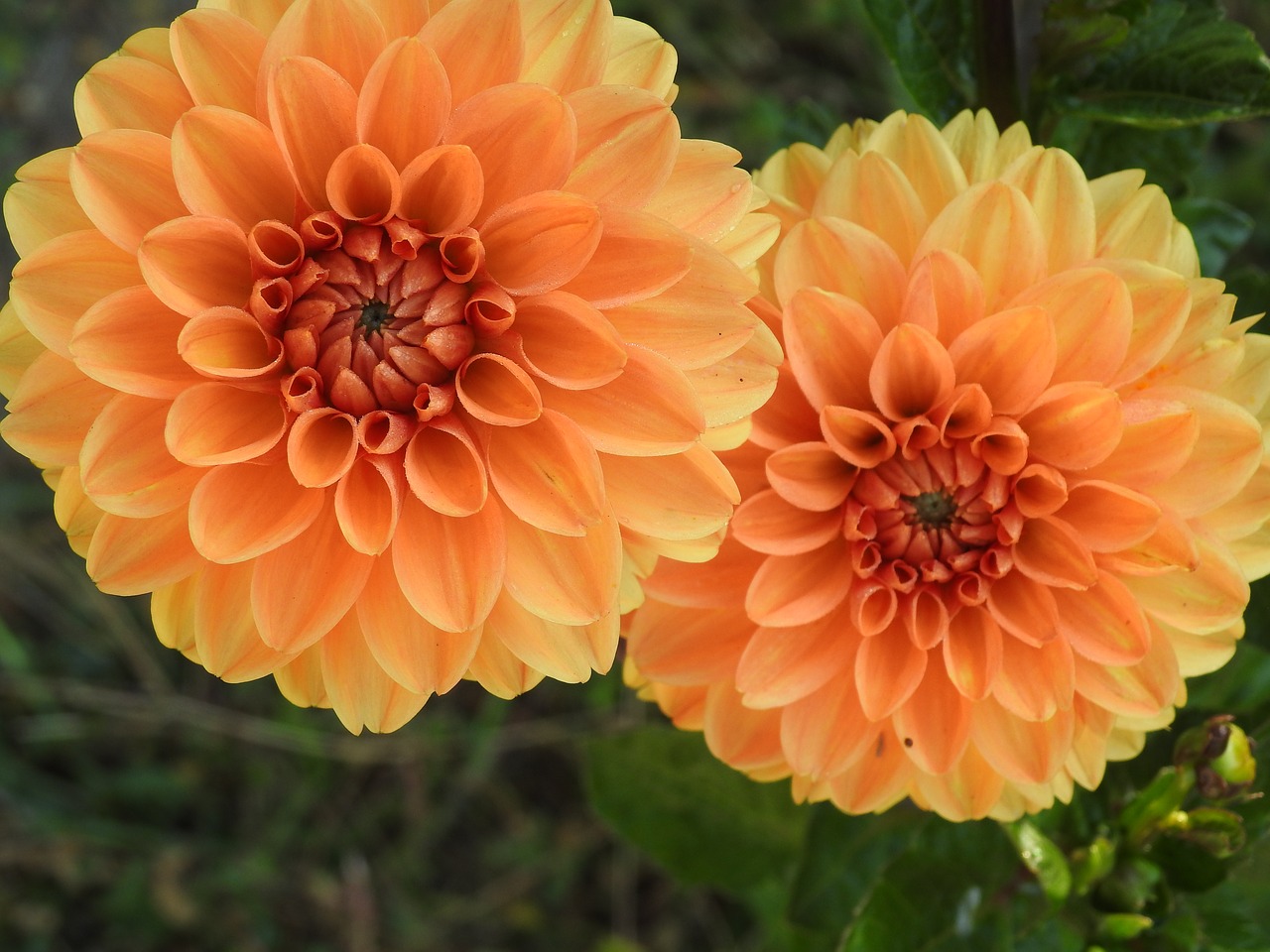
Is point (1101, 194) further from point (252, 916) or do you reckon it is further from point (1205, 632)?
point (252, 916)

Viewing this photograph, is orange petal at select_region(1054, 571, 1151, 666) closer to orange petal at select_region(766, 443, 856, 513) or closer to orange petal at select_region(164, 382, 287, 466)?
orange petal at select_region(766, 443, 856, 513)

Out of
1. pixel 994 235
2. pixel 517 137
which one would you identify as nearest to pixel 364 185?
pixel 517 137

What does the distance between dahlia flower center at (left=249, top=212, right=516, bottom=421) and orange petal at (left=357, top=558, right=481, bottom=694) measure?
0.71 feet

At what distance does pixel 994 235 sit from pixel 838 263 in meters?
0.19

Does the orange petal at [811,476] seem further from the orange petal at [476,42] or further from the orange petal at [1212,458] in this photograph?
the orange petal at [476,42]

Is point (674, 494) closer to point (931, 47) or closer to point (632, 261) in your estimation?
point (632, 261)

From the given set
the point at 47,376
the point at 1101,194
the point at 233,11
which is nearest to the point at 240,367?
the point at 47,376

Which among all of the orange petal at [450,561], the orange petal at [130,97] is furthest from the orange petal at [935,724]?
the orange petal at [130,97]

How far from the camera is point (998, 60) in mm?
1693

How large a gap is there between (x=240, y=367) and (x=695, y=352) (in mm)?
505

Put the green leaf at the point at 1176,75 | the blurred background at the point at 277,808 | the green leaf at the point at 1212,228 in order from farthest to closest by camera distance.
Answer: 1. the blurred background at the point at 277,808
2. the green leaf at the point at 1212,228
3. the green leaf at the point at 1176,75

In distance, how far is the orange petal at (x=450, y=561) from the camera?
4.28ft

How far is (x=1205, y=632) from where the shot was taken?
4.83 feet

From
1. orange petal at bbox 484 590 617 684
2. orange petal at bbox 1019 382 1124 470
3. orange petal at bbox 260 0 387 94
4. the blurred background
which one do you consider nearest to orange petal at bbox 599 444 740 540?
orange petal at bbox 484 590 617 684
